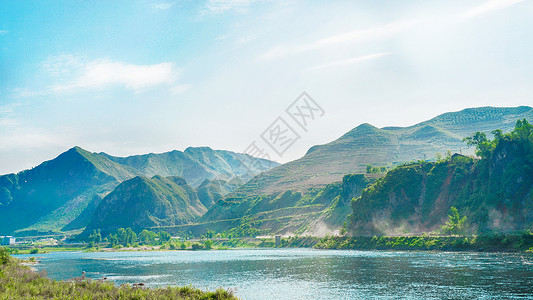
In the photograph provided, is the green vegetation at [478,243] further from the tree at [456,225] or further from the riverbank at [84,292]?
the riverbank at [84,292]

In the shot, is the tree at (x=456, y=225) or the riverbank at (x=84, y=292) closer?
the riverbank at (x=84, y=292)

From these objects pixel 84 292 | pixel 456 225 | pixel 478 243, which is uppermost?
pixel 84 292

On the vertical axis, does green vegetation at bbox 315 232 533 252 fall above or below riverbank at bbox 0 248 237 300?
below

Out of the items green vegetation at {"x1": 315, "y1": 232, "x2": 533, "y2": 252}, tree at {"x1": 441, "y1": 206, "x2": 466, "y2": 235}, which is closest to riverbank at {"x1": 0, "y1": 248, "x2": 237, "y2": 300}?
green vegetation at {"x1": 315, "y1": 232, "x2": 533, "y2": 252}

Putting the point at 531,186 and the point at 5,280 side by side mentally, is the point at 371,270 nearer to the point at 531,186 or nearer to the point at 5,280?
the point at 5,280

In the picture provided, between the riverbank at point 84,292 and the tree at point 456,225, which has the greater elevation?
the riverbank at point 84,292

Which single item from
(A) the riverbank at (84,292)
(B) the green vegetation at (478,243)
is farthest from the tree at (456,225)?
(A) the riverbank at (84,292)

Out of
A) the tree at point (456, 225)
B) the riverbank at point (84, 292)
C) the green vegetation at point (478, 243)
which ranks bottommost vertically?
the green vegetation at point (478, 243)

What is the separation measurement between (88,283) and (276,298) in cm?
3145

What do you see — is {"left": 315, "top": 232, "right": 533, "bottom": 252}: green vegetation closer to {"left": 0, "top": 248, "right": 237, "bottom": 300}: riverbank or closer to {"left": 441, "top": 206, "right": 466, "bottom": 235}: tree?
{"left": 441, "top": 206, "right": 466, "bottom": 235}: tree

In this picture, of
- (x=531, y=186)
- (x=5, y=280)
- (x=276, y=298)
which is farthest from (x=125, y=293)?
(x=531, y=186)

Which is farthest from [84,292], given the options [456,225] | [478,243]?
[456,225]

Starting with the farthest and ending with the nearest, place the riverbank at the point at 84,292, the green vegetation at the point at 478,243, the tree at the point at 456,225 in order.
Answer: the tree at the point at 456,225, the green vegetation at the point at 478,243, the riverbank at the point at 84,292

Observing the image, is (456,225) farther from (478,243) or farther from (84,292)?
(84,292)
